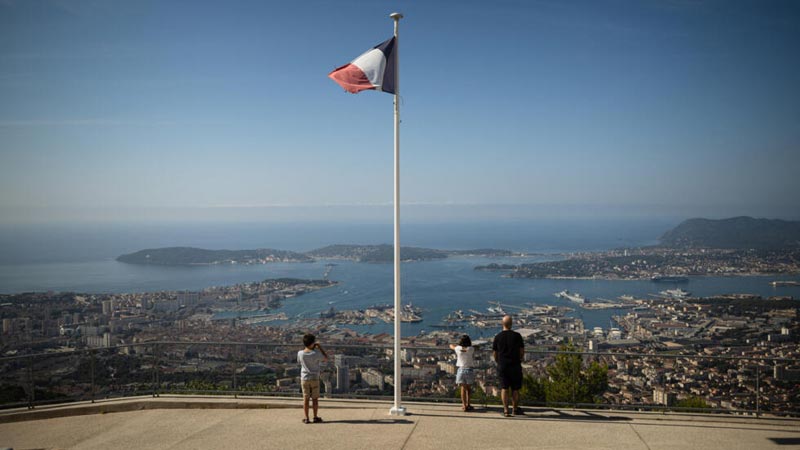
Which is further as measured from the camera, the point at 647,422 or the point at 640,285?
the point at 640,285

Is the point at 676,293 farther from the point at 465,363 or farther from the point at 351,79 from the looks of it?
the point at 351,79

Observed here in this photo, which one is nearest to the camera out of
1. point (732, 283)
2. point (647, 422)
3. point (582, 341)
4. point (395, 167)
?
point (647, 422)

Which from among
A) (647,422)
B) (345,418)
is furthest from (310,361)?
(647,422)

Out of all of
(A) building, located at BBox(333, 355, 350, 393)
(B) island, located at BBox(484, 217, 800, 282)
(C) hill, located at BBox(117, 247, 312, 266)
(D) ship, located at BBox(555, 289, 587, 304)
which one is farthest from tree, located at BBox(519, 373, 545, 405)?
(C) hill, located at BBox(117, 247, 312, 266)

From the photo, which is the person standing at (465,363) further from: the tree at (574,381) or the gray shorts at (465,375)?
the tree at (574,381)

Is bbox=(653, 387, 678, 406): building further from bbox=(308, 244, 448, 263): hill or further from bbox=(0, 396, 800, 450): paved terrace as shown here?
bbox=(308, 244, 448, 263): hill

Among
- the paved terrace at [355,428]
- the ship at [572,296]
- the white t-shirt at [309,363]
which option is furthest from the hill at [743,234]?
the white t-shirt at [309,363]

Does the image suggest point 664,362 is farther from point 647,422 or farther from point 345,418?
point 345,418

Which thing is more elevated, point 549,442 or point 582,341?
point 549,442
